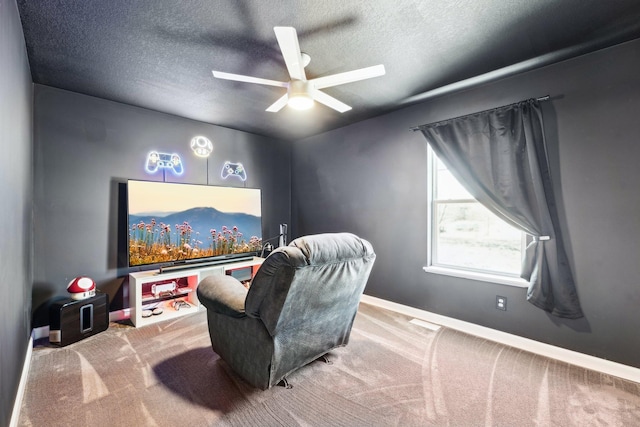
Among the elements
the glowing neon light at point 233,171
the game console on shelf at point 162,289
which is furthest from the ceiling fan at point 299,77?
the game console on shelf at point 162,289

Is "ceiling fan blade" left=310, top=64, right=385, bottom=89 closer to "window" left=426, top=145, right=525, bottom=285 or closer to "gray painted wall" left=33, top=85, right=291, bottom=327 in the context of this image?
"window" left=426, top=145, right=525, bottom=285

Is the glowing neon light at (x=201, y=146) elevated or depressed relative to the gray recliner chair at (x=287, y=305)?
elevated

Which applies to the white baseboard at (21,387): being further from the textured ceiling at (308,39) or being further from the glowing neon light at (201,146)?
the glowing neon light at (201,146)

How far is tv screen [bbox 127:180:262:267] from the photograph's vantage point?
3158mm

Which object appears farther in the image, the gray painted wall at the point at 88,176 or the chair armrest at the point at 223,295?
the gray painted wall at the point at 88,176

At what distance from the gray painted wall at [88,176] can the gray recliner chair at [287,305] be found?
181 cm

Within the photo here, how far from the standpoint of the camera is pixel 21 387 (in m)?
1.84

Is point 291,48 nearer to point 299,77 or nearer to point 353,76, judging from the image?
point 299,77

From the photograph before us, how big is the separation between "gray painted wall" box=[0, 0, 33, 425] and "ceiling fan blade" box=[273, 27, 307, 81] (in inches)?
54.4

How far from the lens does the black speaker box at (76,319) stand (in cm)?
250

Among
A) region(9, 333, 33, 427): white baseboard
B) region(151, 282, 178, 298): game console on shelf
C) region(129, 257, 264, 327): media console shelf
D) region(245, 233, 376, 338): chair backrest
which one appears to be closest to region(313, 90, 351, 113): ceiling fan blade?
region(245, 233, 376, 338): chair backrest

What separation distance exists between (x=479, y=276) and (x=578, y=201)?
3.46 ft

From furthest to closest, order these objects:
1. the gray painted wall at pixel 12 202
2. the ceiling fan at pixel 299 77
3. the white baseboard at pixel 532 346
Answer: the white baseboard at pixel 532 346 < the ceiling fan at pixel 299 77 < the gray painted wall at pixel 12 202

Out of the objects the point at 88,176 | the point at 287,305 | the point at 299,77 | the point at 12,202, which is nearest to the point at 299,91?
the point at 299,77
